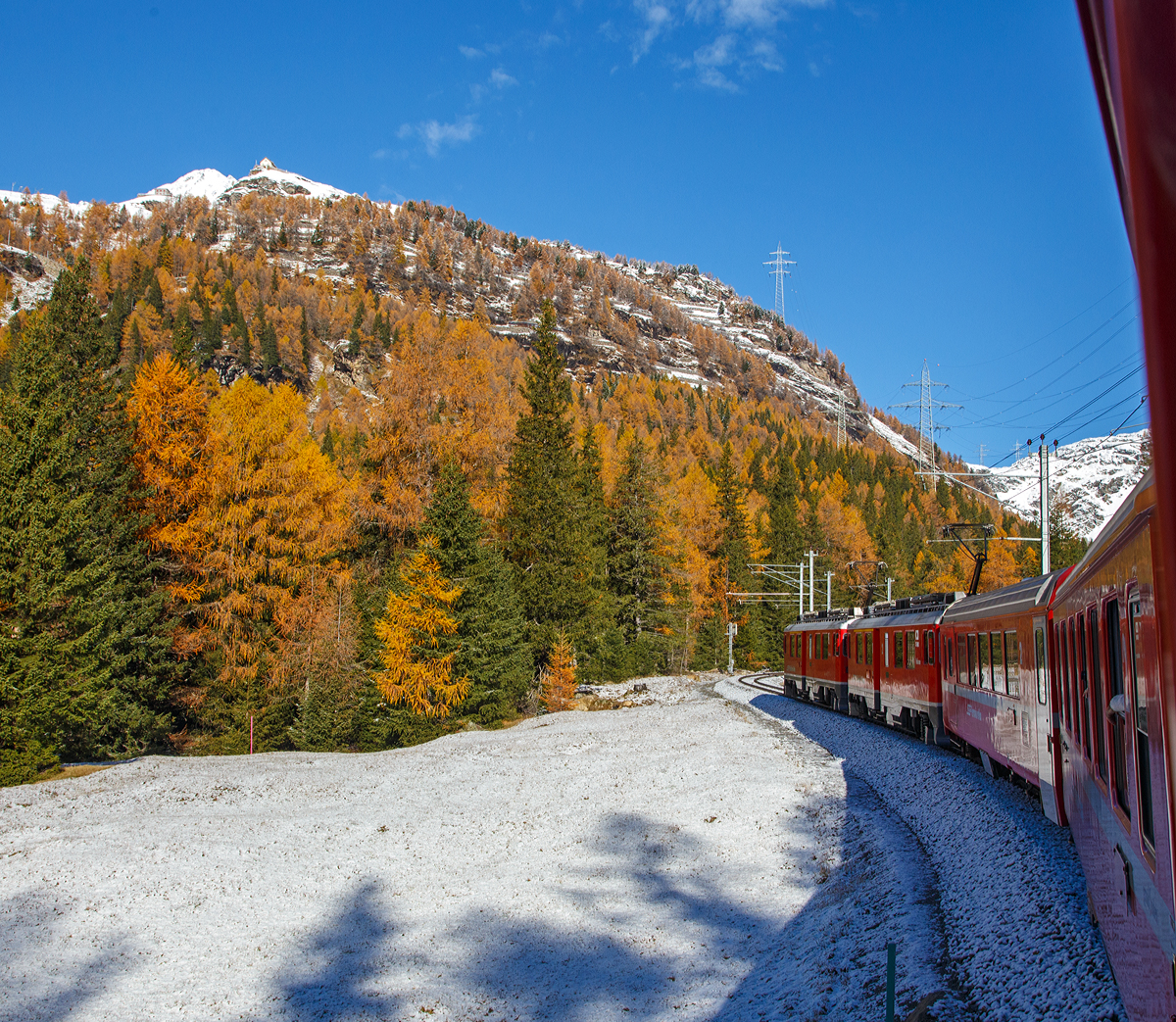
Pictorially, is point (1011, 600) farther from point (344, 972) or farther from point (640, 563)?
point (640, 563)

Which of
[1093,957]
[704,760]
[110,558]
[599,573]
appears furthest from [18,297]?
[1093,957]

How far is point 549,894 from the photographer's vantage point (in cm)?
1388

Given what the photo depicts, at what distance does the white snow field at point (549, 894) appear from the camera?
880 cm

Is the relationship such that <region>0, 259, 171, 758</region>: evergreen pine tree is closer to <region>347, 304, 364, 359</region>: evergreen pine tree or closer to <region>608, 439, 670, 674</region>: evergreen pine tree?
<region>608, 439, 670, 674</region>: evergreen pine tree

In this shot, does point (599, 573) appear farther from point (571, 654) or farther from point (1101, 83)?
point (1101, 83)

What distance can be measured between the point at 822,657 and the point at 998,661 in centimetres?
1555

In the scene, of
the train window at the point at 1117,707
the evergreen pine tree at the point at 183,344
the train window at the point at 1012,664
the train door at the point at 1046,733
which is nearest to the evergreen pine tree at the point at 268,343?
the evergreen pine tree at the point at 183,344

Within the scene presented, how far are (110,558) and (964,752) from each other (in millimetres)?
21560

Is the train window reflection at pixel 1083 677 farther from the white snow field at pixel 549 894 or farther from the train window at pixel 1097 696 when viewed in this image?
the white snow field at pixel 549 894

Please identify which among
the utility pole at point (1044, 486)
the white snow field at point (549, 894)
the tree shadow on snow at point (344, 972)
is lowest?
the tree shadow on snow at point (344, 972)

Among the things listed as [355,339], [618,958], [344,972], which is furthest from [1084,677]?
[355,339]

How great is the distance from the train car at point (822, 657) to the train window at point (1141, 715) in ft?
71.3

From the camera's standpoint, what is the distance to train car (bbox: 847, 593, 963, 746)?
17.6 m

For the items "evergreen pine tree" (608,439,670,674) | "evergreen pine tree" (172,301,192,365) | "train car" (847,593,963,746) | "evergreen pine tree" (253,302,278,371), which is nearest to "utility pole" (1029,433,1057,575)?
"train car" (847,593,963,746)
